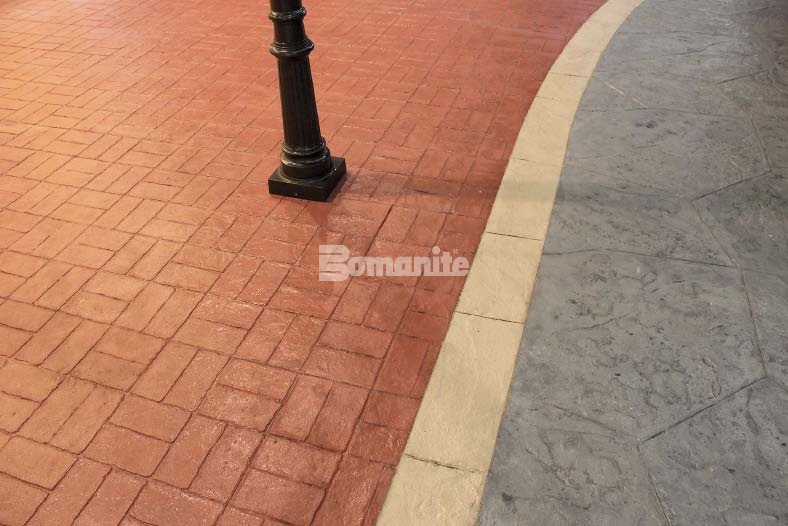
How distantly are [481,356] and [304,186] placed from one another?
1690mm

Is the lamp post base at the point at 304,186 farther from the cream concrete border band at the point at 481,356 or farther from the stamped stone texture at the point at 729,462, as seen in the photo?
the stamped stone texture at the point at 729,462

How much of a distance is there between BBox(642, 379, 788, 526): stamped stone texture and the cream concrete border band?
0.67 m

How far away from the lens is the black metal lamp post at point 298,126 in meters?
3.69

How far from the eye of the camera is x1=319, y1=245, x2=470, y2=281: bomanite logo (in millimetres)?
3494

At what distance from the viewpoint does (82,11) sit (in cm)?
713

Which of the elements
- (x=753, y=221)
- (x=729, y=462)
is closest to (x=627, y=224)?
(x=753, y=221)

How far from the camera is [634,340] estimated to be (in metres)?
3.03

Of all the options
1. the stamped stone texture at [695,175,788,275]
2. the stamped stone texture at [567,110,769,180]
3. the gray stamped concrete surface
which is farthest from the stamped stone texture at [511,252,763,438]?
the stamped stone texture at [567,110,769,180]

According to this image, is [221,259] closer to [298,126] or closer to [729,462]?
[298,126]

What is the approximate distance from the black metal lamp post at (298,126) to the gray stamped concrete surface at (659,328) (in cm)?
145

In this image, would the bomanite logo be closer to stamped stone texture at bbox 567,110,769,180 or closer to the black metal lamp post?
the black metal lamp post

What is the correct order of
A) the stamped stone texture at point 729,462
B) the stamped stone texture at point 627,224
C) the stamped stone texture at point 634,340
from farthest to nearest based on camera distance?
the stamped stone texture at point 627,224 → the stamped stone texture at point 634,340 → the stamped stone texture at point 729,462

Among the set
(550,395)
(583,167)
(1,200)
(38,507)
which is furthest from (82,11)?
(550,395)

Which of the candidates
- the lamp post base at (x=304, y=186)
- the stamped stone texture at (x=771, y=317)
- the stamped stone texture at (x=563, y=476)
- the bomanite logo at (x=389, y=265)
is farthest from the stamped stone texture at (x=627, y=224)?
the lamp post base at (x=304, y=186)
